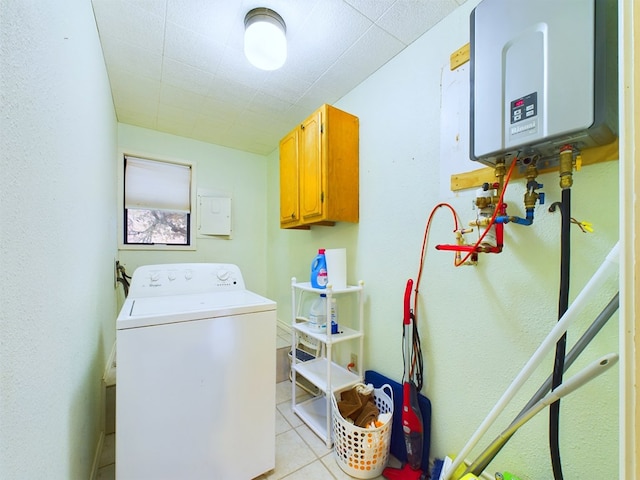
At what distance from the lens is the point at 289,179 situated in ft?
7.15

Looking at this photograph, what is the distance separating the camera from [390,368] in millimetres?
1620

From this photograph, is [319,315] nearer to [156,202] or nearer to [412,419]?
[412,419]

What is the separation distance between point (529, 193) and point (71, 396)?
1.88 metres

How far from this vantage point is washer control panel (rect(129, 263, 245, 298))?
1.64 m

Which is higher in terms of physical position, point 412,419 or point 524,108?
point 524,108

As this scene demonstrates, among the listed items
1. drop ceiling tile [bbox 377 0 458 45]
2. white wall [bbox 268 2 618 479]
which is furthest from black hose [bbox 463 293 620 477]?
drop ceiling tile [bbox 377 0 458 45]

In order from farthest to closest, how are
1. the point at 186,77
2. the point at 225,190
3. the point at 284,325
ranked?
the point at 225,190 → the point at 284,325 → the point at 186,77

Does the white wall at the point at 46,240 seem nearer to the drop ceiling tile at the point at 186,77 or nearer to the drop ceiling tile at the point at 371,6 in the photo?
the drop ceiling tile at the point at 186,77

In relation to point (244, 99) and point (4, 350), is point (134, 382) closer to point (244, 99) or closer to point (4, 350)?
point (4, 350)

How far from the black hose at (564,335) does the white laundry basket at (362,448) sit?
27.0 inches

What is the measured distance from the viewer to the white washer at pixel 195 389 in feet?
3.46

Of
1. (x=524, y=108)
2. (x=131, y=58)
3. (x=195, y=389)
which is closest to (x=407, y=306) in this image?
(x=524, y=108)

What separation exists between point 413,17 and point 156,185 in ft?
8.72

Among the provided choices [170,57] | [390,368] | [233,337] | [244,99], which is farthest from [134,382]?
[244,99]
